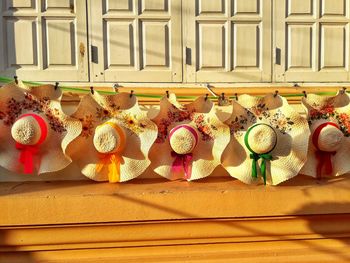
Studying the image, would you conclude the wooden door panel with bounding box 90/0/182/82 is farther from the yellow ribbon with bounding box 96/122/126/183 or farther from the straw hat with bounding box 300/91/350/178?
the straw hat with bounding box 300/91/350/178

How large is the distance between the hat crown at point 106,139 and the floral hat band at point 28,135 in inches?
8.8

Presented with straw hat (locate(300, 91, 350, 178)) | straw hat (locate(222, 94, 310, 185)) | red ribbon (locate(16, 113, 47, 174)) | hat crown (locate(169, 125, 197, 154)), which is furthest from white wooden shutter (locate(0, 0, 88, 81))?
straw hat (locate(300, 91, 350, 178))

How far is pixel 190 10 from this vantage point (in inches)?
77.7

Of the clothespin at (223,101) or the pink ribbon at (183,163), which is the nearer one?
the pink ribbon at (183,163)

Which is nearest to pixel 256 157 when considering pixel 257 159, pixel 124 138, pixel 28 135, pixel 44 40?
pixel 257 159

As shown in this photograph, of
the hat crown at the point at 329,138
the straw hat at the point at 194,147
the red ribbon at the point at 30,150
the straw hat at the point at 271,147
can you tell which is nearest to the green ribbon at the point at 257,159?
the straw hat at the point at 271,147

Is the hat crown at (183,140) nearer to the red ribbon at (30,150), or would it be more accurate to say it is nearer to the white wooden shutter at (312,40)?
the red ribbon at (30,150)

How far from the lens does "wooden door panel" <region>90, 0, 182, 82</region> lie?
6.40ft

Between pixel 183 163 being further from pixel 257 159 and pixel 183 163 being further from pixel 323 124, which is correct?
pixel 323 124

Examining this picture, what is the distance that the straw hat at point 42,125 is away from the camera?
1.62m

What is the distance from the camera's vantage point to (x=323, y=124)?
5.49 ft

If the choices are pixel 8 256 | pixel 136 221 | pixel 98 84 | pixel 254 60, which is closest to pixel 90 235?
pixel 136 221

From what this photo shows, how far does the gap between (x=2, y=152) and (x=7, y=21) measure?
2.28 feet

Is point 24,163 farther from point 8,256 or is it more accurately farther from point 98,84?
point 98,84
